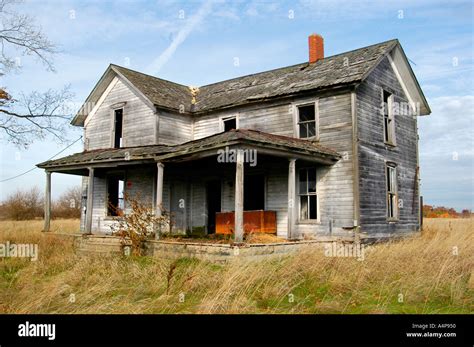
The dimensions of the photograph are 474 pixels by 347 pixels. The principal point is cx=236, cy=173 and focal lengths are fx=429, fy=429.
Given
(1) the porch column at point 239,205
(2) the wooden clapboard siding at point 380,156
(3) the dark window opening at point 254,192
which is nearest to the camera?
(1) the porch column at point 239,205

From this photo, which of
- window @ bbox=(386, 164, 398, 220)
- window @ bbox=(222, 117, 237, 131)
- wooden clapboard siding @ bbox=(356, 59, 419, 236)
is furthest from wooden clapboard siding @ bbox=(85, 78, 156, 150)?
window @ bbox=(386, 164, 398, 220)

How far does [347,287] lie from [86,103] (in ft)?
55.1

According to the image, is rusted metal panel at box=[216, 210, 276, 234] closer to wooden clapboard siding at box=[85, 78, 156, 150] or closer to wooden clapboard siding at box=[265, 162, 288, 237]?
wooden clapboard siding at box=[265, 162, 288, 237]

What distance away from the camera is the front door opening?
60.0 feet

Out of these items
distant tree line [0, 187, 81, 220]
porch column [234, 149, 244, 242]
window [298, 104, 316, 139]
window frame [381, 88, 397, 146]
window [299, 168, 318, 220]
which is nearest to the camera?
porch column [234, 149, 244, 242]

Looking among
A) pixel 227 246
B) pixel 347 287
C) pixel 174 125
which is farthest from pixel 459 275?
pixel 174 125

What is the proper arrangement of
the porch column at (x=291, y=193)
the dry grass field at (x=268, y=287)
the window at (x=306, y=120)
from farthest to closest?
the window at (x=306, y=120) < the porch column at (x=291, y=193) < the dry grass field at (x=268, y=287)

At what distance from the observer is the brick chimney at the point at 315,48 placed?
60.5 ft

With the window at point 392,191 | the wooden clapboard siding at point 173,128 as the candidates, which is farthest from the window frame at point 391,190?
Answer: the wooden clapboard siding at point 173,128

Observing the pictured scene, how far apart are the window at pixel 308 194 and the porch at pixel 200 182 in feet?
0.35

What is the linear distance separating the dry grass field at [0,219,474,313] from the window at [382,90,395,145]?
21.6 ft

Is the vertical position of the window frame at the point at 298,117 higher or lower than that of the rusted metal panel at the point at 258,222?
higher
